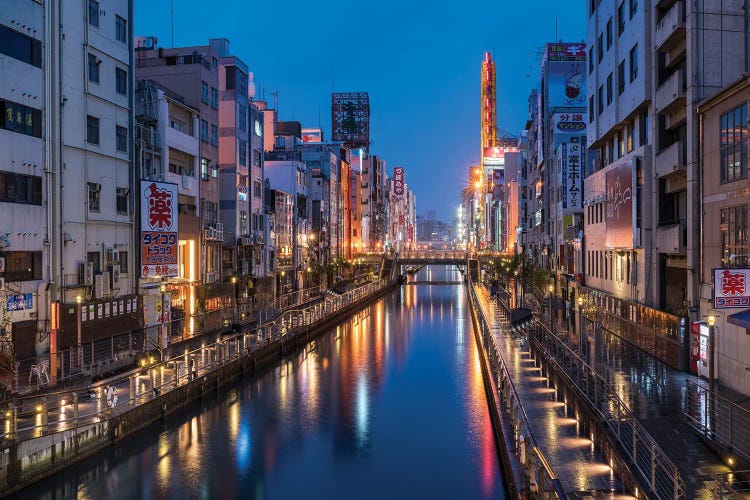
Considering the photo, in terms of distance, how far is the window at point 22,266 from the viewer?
87.2 feet

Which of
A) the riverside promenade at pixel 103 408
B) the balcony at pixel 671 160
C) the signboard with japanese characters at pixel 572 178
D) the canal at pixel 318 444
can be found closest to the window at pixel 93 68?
the riverside promenade at pixel 103 408

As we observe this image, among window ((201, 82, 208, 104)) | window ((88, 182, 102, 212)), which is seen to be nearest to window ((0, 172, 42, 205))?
window ((88, 182, 102, 212))

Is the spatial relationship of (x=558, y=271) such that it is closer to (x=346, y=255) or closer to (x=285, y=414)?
(x=285, y=414)

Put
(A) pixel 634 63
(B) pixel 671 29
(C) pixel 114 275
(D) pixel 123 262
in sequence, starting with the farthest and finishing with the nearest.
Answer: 1. (A) pixel 634 63
2. (D) pixel 123 262
3. (C) pixel 114 275
4. (B) pixel 671 29

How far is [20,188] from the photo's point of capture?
2739cm

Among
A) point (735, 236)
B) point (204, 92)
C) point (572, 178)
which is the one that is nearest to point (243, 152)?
point (204, 92)

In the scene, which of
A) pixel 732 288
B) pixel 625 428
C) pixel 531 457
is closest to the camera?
pixel 531 457

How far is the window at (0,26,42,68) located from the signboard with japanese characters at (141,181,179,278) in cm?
759

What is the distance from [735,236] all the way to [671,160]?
8.81 meters

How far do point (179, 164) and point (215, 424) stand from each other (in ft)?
78.6

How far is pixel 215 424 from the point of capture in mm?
25734

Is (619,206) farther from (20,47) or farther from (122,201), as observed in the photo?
(20,47)

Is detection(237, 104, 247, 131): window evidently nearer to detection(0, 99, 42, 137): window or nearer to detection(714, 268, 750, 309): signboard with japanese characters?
detection(0, 99, 42, 137): window

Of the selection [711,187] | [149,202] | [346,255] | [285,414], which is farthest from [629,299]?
[346,255]
